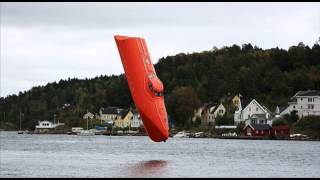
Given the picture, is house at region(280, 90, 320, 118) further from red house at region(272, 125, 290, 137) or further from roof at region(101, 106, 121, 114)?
roof at region(101, 106, 121, 114)

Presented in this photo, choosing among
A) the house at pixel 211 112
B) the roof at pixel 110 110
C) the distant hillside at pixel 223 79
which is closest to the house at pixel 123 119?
the roof at pixel 110 110

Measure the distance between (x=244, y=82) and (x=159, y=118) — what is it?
97.1 metres

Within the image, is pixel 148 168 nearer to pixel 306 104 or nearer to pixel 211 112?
pixel 306 104

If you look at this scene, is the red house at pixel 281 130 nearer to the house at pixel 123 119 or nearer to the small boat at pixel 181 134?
the small boat at pixel 181 134

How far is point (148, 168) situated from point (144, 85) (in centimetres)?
652

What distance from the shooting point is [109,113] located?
169m

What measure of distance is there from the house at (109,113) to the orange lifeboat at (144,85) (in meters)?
119

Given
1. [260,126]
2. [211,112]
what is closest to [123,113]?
[211,112]

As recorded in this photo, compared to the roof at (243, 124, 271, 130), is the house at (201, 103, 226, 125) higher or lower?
higher

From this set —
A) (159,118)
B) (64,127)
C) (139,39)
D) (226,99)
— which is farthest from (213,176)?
(64,127)

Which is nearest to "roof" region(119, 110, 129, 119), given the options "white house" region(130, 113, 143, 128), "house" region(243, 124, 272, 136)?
"white house" region(130, 113, 143, 128)

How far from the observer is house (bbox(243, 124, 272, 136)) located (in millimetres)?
104625

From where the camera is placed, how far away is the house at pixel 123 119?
15825cm

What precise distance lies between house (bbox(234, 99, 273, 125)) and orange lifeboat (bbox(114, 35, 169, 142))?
7007 cm
